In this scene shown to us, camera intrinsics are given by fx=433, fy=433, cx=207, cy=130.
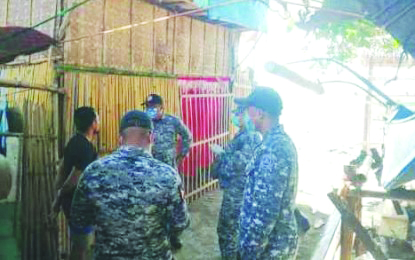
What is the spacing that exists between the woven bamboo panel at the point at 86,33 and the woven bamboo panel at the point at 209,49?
11.1ft

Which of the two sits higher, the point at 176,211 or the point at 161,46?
the point at 161,46

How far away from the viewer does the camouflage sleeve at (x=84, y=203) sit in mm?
2686

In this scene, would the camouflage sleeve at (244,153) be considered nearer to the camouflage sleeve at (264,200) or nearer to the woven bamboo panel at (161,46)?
the camouflage sleeve at (264,200)

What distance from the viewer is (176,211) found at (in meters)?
2.80

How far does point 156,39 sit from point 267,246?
477cm

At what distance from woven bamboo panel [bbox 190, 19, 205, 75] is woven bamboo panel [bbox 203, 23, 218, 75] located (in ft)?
0.57

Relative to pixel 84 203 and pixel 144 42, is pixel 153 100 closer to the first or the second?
pixel 144 42

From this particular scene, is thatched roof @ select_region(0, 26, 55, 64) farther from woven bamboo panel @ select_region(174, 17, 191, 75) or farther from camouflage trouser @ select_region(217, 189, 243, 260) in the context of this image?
woven bamboo panel @ select_region(174, 17, 191, 75)

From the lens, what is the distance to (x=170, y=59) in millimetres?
7512

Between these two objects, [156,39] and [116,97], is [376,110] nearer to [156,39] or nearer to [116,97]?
[156,39]

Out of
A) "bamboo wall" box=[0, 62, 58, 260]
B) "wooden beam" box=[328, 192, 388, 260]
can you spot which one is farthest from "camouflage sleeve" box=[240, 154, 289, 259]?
"bamboo wall" box=[0, 62, 58, 260]

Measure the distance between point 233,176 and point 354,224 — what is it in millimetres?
1550

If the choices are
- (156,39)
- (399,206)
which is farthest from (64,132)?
(399,206)

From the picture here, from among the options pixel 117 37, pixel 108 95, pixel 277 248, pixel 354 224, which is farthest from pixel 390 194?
pixel 117 37
